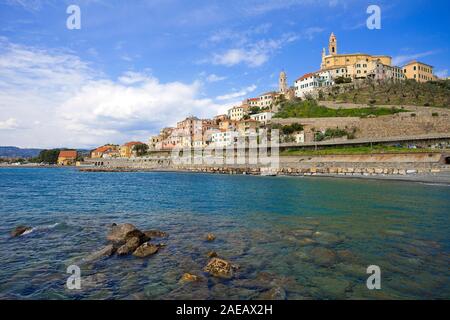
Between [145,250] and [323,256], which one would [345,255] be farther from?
[145,250]

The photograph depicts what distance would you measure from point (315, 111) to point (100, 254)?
74372 millimetres

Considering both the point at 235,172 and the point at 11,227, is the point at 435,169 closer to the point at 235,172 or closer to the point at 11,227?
the point at 235,172

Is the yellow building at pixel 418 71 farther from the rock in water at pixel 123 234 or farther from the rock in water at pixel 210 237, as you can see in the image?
the rock in water at pixel 123 234

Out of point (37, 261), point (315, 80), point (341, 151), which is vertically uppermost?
point (315, 80)

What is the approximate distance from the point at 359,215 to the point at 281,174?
→ 38.0 meters

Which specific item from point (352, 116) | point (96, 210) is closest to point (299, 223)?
point (96, 210)

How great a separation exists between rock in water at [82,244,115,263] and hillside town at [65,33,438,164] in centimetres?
6360

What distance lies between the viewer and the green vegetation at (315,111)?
67562 millimetres

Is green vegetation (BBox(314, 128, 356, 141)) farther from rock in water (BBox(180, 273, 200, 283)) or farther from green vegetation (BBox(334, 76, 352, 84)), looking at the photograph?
rock in water (BBox(180, 273, 200, 283))

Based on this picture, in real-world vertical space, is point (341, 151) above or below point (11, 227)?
above

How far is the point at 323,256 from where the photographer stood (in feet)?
29.3

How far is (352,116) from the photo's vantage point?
6769 centimetres

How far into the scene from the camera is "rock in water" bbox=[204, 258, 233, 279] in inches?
297

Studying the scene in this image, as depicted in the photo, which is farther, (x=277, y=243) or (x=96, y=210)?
(x=96, y=210)
